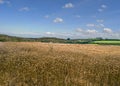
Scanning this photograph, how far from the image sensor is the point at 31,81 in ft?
30.0

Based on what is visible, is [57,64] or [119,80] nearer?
[119,80]

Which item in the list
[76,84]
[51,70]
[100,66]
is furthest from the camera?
[100,66]

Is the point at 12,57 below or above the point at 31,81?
above

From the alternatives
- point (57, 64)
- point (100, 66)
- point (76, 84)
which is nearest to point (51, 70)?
point (57, 64)

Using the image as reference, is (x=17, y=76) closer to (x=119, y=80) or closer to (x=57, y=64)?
(x=57, y=64)

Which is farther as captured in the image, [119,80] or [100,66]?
[100,66]

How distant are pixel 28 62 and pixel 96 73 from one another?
2.91m

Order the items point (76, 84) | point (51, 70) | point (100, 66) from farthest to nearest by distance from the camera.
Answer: point (100, 66) < point (51, 70) < point (76, 84)

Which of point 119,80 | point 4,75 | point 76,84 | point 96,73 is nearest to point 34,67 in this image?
point 4,75

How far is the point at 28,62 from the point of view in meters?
10.2

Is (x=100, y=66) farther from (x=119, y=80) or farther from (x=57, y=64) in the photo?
(x=57, y=64)

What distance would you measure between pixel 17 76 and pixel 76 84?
2351 millimetres

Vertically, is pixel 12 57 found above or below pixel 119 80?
above

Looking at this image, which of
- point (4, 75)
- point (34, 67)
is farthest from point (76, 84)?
point (4, 75)
